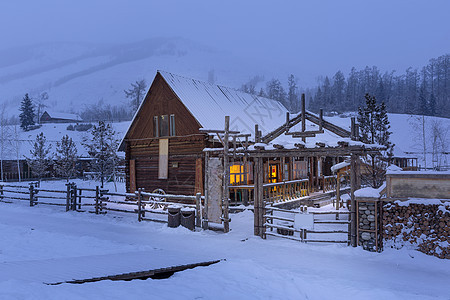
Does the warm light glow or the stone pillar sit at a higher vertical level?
the warm light glow

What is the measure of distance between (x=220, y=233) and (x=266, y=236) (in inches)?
72.7

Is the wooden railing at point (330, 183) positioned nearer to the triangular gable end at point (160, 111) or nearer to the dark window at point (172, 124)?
the triangular gable end at point (160, 111)

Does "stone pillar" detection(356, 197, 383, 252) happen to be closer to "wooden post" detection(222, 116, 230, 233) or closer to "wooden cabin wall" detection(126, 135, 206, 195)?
"wooden post" detection(222, 116, 230, 233)

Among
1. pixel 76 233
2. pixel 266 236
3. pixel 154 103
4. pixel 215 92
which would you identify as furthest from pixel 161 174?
pixel 266 236

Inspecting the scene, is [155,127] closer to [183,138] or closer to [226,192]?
[183,138]

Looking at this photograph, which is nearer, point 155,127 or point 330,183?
point 155,127

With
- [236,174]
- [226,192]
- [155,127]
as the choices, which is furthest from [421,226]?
[155,127]

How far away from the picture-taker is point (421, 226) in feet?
35.0


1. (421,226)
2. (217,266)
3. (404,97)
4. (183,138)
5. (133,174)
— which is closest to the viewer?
(217,266)

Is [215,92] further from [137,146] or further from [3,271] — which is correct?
[3,271]

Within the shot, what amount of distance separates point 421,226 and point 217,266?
6238 mm

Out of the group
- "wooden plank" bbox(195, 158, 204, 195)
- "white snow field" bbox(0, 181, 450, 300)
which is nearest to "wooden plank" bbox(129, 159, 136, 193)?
"wooden plank" bbox(195, 158, 204, 195)

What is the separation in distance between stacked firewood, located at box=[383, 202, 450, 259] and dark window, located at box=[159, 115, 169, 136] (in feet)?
48.2

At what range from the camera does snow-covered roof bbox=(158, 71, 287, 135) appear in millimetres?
21859
